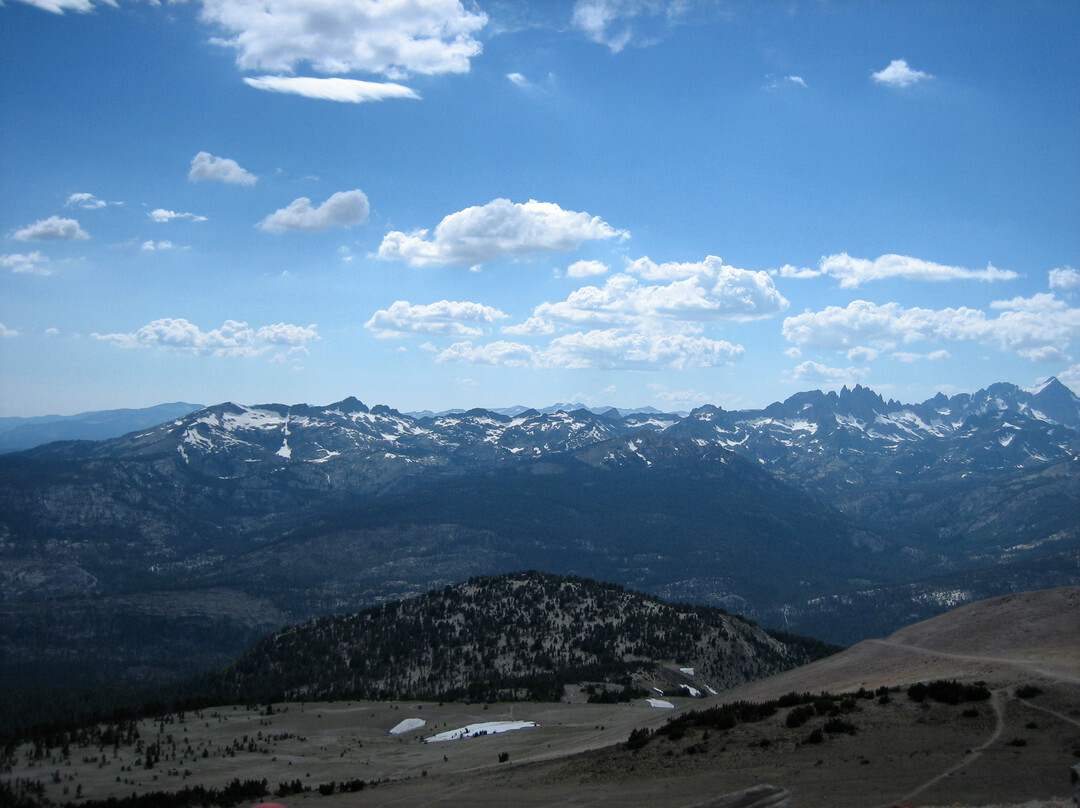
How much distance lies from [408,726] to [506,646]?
230ft

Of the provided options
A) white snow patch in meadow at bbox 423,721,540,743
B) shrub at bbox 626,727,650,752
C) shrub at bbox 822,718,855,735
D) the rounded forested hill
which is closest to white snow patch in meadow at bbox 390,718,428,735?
white snow patch in meadow at bbox 423,721,540,743

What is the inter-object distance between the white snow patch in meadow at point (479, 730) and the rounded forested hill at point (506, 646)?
39437 millimetres

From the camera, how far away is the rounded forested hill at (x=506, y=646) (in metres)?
136

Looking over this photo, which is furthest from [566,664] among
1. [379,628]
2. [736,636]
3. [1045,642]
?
[1045,642]

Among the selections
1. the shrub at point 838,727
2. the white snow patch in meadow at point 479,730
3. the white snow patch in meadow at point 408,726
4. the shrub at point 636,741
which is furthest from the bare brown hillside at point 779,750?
the white snow patch in meadow at point 479,730

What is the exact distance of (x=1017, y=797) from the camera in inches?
1094

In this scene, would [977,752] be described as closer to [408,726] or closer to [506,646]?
[408,726]

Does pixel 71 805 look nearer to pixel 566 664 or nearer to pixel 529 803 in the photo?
pixel 529 803

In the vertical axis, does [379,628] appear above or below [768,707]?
below

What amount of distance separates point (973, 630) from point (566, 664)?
88.1m

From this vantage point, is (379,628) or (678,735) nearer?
(678,735)

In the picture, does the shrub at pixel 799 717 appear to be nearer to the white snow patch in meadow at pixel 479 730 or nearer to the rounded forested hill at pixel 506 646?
the white snow patch in meadow at pixel 479 730

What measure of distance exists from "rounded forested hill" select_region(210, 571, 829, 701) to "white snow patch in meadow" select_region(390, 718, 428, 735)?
34.3 m

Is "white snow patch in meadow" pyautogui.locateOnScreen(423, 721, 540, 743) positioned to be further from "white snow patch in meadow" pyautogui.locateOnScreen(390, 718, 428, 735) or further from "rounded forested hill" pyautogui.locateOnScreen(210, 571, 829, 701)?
"rounded forested hill" pyautogui.locateOnScreen(210, 571, 829, 701)
